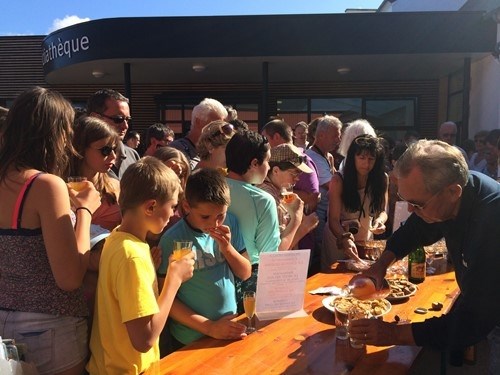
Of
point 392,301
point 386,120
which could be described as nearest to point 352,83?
point 386,120

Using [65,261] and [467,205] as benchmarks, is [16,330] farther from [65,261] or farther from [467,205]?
[467,205]

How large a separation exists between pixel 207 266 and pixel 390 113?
11.8 m

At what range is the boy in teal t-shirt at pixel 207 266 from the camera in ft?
6.27

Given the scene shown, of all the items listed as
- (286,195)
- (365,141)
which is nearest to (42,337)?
(286,195)

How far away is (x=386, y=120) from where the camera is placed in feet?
41.2

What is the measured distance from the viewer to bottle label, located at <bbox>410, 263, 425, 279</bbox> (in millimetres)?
2732

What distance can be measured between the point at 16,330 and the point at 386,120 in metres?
12.3

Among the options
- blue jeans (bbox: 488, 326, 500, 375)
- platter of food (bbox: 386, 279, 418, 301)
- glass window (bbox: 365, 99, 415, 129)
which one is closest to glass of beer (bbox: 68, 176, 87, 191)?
platter of food (bbox: 386, 279, 418, 301)

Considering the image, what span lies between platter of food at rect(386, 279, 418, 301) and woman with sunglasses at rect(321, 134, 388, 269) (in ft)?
2.59

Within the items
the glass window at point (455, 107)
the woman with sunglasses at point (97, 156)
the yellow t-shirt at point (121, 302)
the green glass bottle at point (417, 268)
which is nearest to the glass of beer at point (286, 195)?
the green glass bottle at point (417, 268)

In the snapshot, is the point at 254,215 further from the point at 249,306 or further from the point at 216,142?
the point at 216,142

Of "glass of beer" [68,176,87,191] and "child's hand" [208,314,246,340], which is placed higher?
"glass of beer" [68,176,87,191]

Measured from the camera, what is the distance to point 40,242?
1.62 meters

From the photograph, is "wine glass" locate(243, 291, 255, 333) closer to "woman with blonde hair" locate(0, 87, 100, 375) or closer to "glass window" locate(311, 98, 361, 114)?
"woman with blonde hair" locate(0, 87, 100, 375)
